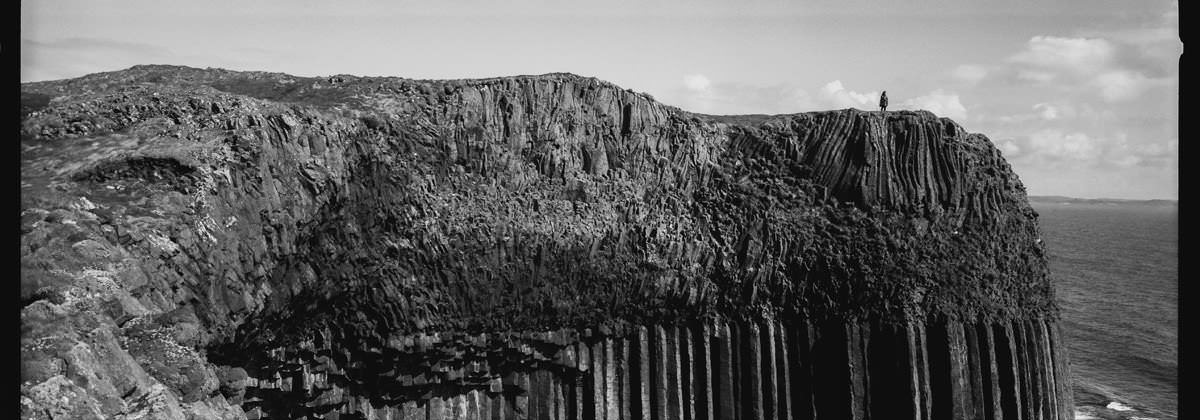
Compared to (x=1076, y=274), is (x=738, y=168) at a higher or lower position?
higher

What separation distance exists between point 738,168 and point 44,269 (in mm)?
21430

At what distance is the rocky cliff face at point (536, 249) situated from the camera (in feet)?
57.5

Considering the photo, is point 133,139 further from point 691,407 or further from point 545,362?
point 691,407

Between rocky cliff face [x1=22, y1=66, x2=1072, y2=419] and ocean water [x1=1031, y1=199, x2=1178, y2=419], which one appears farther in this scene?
ocean water [x1=1031, y1=199, x2=1178, y2=419]

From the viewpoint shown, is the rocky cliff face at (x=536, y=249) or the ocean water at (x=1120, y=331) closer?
the rocky cliff face at (x=536, y=249)

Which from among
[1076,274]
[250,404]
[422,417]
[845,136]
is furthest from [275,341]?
[1076,274]

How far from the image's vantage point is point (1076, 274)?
86.6 m

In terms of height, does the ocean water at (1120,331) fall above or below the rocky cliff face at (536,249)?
below

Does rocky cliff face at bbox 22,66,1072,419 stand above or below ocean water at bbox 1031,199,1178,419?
above

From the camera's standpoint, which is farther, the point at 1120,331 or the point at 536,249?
the point at 1120,331

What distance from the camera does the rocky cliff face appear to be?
57.5ft

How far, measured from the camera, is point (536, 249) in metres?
24.8

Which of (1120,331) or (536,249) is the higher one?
(536,249)
